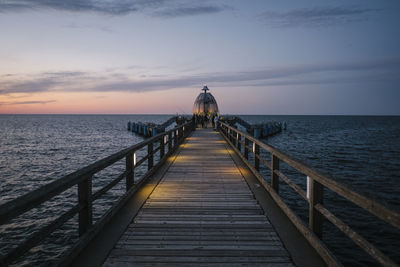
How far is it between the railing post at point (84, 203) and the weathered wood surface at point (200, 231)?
0.55 m

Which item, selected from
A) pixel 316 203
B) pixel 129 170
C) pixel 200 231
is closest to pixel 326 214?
pixel 316 203

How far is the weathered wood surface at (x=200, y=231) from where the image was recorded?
335cm

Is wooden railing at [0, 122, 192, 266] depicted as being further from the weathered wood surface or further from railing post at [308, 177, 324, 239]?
→ railing post at [308, 177, 324, 239]

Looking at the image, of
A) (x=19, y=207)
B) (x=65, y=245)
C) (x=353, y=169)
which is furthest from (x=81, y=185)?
(x=353, y=169)

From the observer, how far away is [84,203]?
3717 millimetres

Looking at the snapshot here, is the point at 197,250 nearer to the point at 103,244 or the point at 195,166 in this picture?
the point at 103,244

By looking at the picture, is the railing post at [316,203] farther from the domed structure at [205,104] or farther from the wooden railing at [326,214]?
the domed structure at [205,104]

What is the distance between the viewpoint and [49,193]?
2.85 m

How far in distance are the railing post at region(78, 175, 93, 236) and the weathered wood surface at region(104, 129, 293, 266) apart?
0.55 metres

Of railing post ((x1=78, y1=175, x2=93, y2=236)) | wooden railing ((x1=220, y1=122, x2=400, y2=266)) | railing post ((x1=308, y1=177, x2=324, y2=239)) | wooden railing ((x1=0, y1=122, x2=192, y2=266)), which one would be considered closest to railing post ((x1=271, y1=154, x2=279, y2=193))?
wooden railing ((x1=220, y1=122, x2=400, y2=266))

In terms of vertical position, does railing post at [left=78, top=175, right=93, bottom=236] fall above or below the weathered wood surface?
above

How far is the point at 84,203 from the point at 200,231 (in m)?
1.79

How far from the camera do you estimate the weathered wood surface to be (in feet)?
11.0

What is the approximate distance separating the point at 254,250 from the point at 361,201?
1.59 meters
